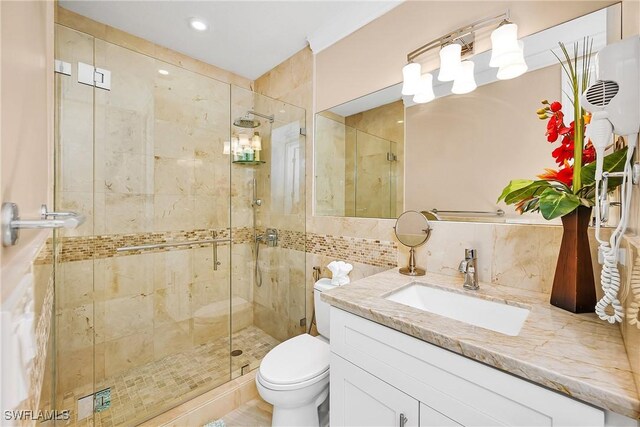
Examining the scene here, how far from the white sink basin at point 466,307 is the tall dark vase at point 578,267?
14 centimetres

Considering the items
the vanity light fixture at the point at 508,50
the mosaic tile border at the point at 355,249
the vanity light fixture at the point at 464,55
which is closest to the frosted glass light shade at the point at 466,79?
the vanity light fixture at the point at 464,55

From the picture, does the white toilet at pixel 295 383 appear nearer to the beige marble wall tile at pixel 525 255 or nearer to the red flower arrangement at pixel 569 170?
the beige marble wall tile at pixel 525 255

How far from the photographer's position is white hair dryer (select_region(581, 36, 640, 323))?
0.63 metres

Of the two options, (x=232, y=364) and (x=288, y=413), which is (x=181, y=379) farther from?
(x=288, y=413)

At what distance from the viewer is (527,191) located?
92 cm

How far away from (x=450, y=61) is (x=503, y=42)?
0.21 m

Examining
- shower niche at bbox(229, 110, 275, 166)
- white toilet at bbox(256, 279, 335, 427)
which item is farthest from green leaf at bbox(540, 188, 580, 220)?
shower niche at bbox(229, 110, 275, 166)

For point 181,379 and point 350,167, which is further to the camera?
point 350,167

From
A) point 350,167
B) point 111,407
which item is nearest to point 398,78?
point 350,167

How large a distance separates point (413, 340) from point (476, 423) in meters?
0.24

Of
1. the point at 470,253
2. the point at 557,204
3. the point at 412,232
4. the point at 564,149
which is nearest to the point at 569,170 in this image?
the point at 564,149

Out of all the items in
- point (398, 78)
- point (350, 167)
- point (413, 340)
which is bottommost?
point (413, 340)

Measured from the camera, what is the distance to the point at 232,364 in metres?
1.81

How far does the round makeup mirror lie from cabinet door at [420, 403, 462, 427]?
654 millimetres
